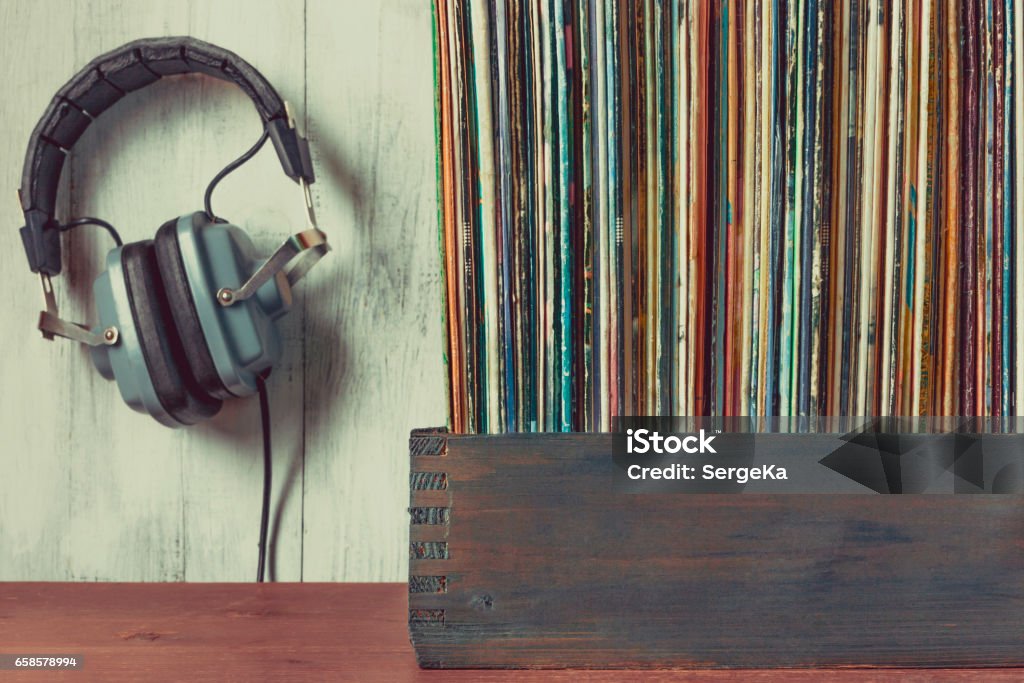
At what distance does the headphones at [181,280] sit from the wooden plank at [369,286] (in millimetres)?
49

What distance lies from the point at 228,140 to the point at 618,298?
1.35 feet

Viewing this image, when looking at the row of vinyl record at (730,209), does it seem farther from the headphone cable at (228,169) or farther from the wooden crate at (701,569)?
the headphone cable at (228,169)

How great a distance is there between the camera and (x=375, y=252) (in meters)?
0.67

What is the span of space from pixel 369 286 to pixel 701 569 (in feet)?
1.24

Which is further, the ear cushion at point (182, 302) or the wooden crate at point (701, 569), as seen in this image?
the ear cushion at point (182, 302)

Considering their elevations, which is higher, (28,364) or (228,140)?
(228,140)

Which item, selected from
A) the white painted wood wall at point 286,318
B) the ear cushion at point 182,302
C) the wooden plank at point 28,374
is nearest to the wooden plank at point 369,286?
the white painted wood wall at point 286,318

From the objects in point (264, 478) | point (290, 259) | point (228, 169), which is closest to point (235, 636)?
point (264, 478)

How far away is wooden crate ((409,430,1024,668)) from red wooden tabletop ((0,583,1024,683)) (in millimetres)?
17

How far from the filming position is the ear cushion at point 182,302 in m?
0.58

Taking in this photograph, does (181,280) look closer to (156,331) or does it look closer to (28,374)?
(156,331)

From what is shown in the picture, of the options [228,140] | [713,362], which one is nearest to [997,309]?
[713,362]

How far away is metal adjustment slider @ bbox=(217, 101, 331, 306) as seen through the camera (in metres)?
0.58

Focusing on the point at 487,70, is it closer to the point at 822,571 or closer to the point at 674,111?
the point at 674,111
